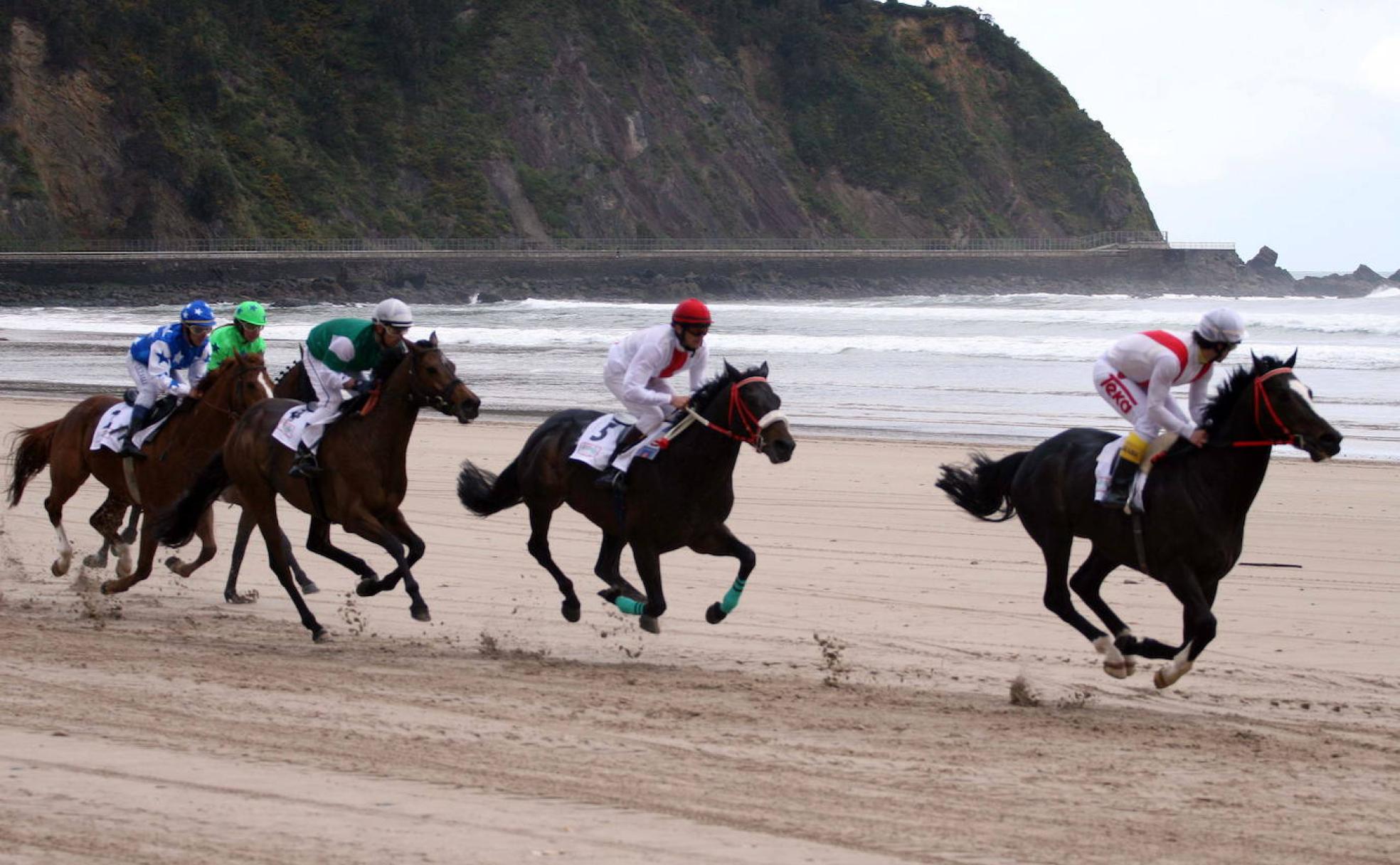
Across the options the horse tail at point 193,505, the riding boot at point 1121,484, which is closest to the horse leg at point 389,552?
the horse tail at point 193,505

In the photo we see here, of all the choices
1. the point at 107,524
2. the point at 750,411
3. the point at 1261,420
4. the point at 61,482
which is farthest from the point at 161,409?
the point at 1261,420

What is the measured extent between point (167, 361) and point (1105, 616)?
6.63 meters

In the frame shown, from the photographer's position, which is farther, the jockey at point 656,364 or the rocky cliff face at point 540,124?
the rocky cliff face at point 540,124

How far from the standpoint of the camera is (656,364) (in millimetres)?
9391

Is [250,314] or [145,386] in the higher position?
[250,314]

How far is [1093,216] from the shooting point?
107438 mm

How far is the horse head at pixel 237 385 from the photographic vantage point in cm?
1092

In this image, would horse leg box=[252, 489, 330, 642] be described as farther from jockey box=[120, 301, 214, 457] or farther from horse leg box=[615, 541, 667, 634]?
horse leg box=[615, 541, 667, 634]

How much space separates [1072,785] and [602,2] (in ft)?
295

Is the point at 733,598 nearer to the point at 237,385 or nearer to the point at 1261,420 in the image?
the point at 1261,420

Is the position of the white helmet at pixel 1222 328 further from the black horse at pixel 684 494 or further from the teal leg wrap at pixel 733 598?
the teal leg wrap at pixel 733 598

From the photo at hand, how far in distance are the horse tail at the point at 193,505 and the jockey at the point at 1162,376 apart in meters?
5.72

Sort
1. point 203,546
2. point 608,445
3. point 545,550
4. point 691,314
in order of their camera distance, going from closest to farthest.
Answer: point 691,314 → point 608,445 → point 545,550 → point 203,546

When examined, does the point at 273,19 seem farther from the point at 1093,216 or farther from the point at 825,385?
the point at 825,385
